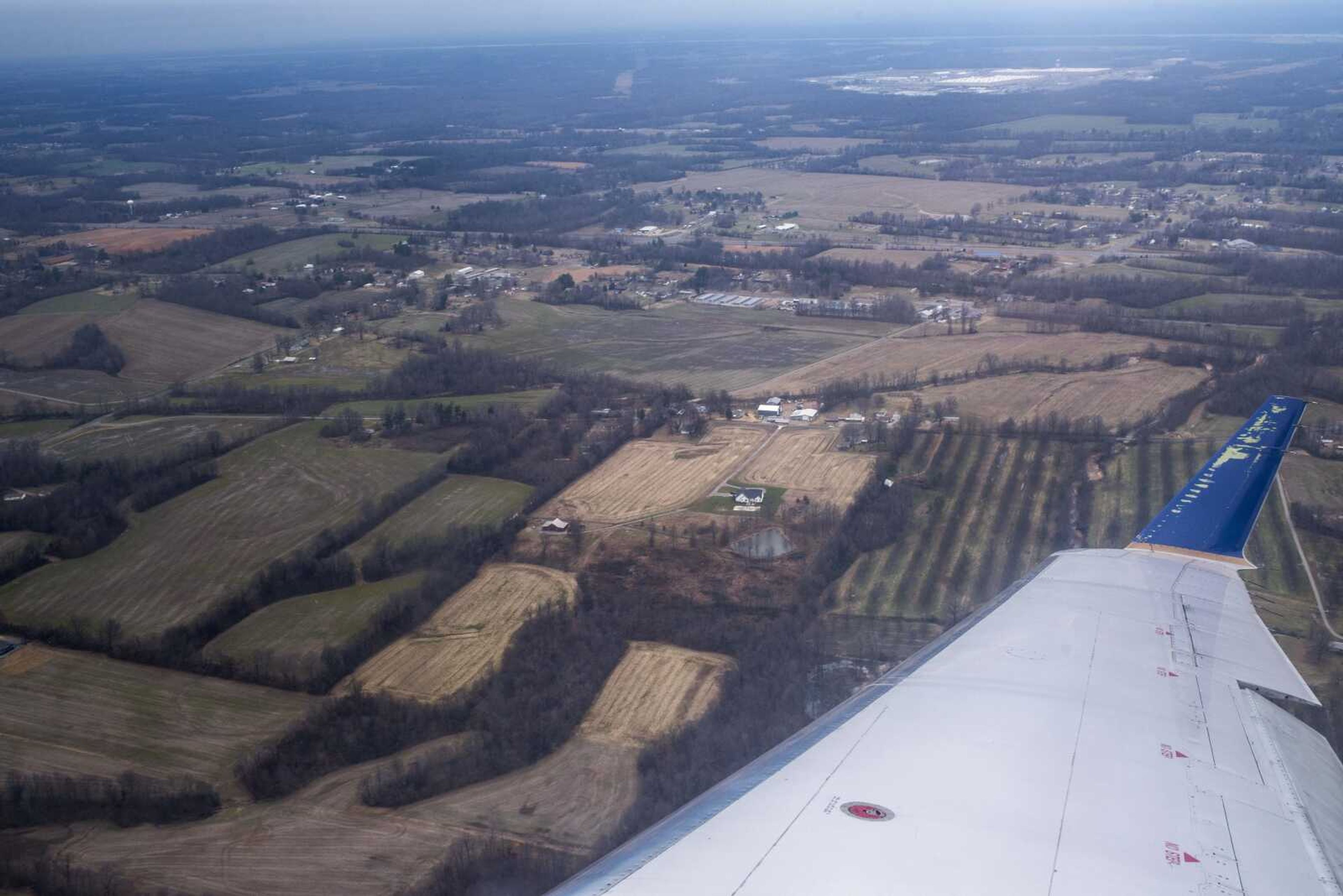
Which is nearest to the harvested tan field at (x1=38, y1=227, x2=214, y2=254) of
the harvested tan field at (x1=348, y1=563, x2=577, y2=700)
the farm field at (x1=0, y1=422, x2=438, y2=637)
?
the farm field at (x1=0, y1=422, x2=438, y2=637)

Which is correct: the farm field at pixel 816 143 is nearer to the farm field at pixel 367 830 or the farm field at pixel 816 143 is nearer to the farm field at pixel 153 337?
the farm field at pixel 153 337

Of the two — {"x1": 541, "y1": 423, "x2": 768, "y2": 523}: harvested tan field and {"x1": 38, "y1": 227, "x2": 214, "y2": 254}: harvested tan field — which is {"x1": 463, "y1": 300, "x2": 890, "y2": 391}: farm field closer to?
{"x1": 541, "y1": 423, "x2": 768, "y2": 523}: harvested tan field

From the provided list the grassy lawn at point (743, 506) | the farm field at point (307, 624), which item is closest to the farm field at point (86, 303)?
the farm field at point (307, 624)

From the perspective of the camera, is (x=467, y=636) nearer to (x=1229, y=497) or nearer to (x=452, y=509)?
(x=452, y=509)

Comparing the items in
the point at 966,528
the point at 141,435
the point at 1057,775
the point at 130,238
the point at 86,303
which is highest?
the point at 1057,775

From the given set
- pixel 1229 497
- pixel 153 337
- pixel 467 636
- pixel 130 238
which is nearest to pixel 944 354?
pixel 467 636

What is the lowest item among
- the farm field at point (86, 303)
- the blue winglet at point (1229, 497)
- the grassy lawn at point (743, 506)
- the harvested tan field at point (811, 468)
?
the grassy lawn at point (743, 506)

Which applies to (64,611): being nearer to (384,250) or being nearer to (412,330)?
(412,330)
